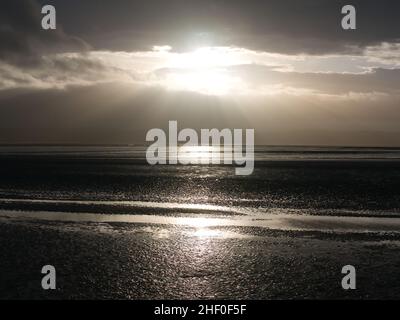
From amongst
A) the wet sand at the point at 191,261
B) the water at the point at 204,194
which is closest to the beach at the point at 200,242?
the wet sand at the point at 191,261

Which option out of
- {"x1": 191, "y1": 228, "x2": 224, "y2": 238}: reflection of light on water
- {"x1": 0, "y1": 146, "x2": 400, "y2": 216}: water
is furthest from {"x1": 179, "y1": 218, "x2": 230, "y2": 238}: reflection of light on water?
{"x1": 0, "y1": 146, "x2": 400, "y2": 216}: water

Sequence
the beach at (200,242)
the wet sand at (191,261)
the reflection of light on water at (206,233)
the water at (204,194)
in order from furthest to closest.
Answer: the water at (204,194)
the reflection of light on water at (206,233)
the beach at (200,242)
the wet sand at (191,261)

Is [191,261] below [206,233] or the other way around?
below

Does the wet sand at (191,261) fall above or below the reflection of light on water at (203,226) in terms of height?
below

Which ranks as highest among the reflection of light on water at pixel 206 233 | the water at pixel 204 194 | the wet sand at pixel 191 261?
the water at pixel 204 194

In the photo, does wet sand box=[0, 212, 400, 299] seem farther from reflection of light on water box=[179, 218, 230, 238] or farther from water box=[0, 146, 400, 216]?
water box=[0, 146, 400, 216]

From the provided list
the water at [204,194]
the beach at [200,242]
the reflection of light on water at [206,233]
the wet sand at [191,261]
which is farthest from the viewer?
the water at [204,194]

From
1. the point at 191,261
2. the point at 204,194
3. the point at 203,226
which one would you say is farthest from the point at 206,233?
the point at 204,194

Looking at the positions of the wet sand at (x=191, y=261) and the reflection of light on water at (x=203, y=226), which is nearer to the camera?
the wet sand at (x=191, y=261)

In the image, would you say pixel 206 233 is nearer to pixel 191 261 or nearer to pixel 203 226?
pixel 203 226

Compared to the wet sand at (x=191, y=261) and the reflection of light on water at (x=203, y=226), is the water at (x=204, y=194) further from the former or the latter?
the wet sand at (x=191, y=261)

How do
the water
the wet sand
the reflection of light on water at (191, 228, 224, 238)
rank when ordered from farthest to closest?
the water → the reflection of light on water at (191, 228, 224, 238) → the wet sand

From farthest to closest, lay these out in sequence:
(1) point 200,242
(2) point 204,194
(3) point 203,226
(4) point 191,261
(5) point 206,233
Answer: (2) point 204,194
(3) point 203,226
(5) point 206,233
(1) point 200,242
(4) point 191,261

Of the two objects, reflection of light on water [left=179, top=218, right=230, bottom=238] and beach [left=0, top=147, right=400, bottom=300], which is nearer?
beach [left=0, top=147, right=400, bottom=300]
